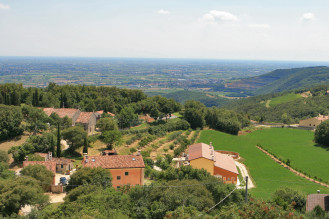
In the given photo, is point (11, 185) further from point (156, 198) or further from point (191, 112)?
point (191, 112)

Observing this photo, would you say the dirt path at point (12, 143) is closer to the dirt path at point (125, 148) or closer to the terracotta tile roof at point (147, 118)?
the dirt path at point (125, 148)

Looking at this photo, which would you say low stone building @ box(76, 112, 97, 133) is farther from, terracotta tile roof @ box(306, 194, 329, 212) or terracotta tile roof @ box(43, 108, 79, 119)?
terracotta tile roof @ box(306, 194, 329, 212)

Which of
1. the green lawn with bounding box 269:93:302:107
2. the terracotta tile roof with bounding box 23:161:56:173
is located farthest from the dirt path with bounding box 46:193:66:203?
the green lawn with bounding box 269:93:302:107

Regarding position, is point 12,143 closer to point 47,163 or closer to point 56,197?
point 47,163

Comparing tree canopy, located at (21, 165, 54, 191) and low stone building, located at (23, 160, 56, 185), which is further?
low stone building, located at (23, 160, 56, 185)

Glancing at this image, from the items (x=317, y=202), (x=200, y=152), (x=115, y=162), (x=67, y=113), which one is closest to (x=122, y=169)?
(x=115, y=162)
